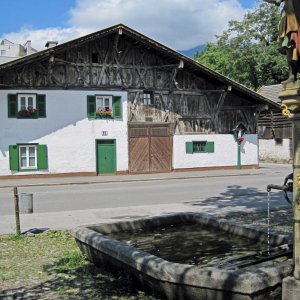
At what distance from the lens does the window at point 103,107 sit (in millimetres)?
28281

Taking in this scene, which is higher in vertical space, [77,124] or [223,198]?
[77,124]

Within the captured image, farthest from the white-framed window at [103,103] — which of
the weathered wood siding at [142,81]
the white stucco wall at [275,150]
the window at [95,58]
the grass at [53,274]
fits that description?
the grass at [53,274]

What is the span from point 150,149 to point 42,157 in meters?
6.81

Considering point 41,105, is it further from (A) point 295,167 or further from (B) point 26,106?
(A) point 295,167

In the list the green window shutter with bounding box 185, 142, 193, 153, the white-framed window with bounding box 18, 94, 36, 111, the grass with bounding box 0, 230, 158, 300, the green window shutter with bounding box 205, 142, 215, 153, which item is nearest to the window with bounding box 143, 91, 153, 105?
the green window shutter with bounding box 185, 142, 193, 153

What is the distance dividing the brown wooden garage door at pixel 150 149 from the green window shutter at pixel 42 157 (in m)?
5.24

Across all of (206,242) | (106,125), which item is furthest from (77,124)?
(206,242)

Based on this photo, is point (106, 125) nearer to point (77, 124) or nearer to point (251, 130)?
point (77, 124)

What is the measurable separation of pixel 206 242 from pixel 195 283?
2.74m

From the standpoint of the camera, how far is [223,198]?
1611 centimetres

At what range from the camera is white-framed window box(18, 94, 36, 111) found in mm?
26531

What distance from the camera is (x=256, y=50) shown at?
51.2m

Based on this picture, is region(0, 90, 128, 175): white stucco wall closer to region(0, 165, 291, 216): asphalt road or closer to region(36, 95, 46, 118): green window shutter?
region(36, 95, 46, 118): green window shutter

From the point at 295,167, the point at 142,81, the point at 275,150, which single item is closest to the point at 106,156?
the point at 142,81
